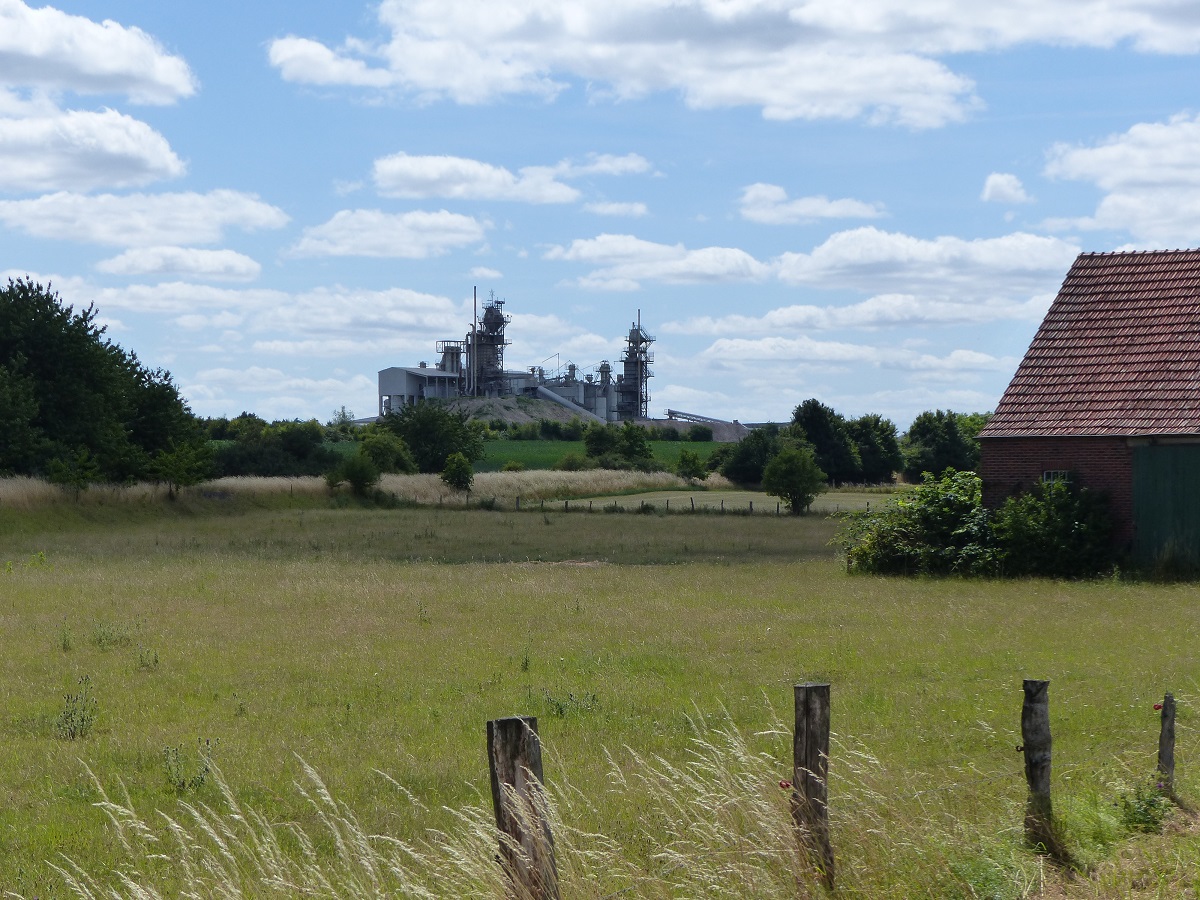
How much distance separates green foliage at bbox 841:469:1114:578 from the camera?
25578 mm

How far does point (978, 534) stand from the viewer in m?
26.6

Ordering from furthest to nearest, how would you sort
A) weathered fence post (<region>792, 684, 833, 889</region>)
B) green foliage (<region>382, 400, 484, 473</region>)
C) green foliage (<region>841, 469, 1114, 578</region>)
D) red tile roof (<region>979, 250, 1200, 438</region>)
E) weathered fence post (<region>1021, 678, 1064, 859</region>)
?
green foliage (<region>382, 400, 484, 473</region>) < red tile roof (<region>979, 250, 1200, 438</region>) < green foliage (<region>841, 469, 1114, 578</region>) < weathered fence post (<region>1021, 678, 1064, 859</region>) < weathered fence post (<region>792, 684, 833, 889</region>)

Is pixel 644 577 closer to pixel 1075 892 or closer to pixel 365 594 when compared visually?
pixel 365 594

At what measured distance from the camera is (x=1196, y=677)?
1355cm

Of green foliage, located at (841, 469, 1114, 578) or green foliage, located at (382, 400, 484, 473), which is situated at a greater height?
green foliage, located at (382, 400, 484, 473)

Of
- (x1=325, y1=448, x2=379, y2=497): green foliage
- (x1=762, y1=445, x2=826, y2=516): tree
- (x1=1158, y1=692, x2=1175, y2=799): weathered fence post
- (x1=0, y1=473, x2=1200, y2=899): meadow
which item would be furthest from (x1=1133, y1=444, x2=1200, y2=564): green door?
(x1=325, y1=448, x2=379, y2=497): green foliage

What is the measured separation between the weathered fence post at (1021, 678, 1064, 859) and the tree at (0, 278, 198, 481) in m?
48.5

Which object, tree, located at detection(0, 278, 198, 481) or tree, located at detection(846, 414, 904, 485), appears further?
tree, located at detection(846, 414, 904, 485)

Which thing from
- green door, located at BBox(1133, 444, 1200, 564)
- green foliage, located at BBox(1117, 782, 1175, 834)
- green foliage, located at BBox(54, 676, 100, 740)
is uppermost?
green door, located at BBox(1133, 444, 1200, 564)

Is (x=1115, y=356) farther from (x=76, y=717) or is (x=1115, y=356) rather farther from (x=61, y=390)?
(x=61, y=390)

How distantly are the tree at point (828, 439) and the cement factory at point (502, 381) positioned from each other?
5994 centimetres

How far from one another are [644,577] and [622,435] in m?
81.9

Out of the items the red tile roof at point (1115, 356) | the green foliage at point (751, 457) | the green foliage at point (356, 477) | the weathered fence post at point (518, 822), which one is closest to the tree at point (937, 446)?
the green foliage at point (751, 457)

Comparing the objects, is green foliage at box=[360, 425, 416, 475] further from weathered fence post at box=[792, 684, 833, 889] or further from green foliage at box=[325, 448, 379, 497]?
weathered fence post at box=[792, 684, 833, 889]
